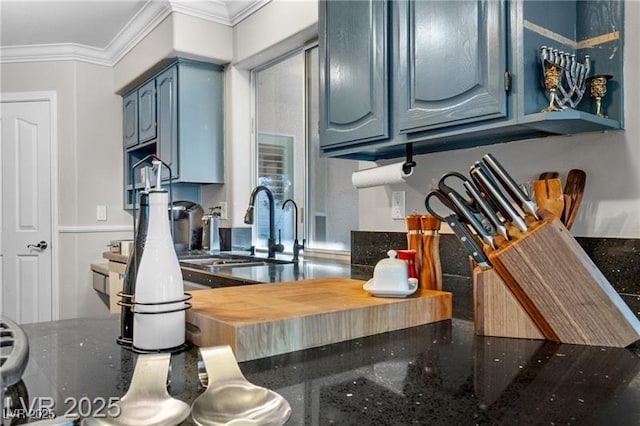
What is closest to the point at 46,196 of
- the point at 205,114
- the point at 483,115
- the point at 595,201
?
the point at 205,114

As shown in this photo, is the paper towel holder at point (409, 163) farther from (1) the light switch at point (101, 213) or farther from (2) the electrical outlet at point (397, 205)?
(1) the light switch at point (101, 213)

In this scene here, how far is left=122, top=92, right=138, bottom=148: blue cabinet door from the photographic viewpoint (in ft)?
12.4

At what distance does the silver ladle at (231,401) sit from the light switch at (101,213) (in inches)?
146

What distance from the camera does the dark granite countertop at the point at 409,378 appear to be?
57 centimetres

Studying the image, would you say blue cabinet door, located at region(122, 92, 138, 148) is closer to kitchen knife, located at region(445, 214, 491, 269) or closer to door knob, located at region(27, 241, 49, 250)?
door knob, located at region(27, 241, 49, 250)

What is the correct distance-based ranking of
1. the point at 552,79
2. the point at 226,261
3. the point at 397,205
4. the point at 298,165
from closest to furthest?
the point at 552,79 → the point at 397,205 → the point at 226,261 → the point at 298,165

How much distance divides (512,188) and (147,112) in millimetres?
3215

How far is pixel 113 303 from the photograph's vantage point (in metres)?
3.15

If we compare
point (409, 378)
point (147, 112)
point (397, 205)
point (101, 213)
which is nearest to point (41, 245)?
point (101, 213)

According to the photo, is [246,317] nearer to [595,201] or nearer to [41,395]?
[41,395]

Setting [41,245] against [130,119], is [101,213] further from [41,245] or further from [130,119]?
[130,119]

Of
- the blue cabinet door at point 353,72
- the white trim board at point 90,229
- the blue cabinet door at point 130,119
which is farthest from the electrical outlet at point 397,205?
the white trim board at point 90,229

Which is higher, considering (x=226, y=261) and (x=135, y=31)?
(x=135, y=31)

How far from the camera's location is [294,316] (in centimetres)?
83
